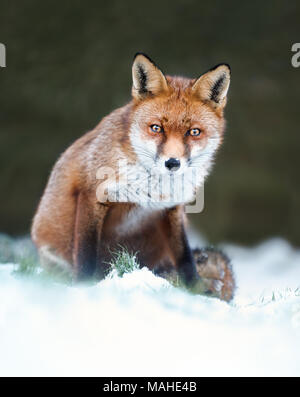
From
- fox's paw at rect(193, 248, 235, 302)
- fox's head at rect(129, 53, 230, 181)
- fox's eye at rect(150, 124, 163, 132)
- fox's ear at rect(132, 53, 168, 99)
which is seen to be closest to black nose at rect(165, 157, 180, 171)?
fox's head at rect(129, 53, 230, 181)

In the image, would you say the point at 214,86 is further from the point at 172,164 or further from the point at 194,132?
the point at 172,164

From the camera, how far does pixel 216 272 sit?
298cm

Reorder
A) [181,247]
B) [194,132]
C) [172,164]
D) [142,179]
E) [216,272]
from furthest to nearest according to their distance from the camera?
[216,272]
[181,247]
[142,179]
[194,132]
[172,164]

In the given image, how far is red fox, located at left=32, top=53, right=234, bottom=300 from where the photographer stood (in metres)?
2.38

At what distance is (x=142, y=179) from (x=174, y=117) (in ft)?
1.27

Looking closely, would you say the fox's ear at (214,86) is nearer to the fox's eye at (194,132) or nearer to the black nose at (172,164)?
the fox's eye at (194,132)

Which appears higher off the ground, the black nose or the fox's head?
the fox's head

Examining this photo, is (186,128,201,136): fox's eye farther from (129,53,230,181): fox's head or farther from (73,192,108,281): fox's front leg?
(73,192,108,281): fox's front leg

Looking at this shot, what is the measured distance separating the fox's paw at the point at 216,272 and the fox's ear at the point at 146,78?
1.13 meters

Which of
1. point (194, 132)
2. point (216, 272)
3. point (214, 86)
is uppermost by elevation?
point (214, 86)

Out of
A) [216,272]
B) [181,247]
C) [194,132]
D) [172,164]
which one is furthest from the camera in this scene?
[216,272]

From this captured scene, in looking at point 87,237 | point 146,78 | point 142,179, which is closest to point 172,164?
point 142,179
